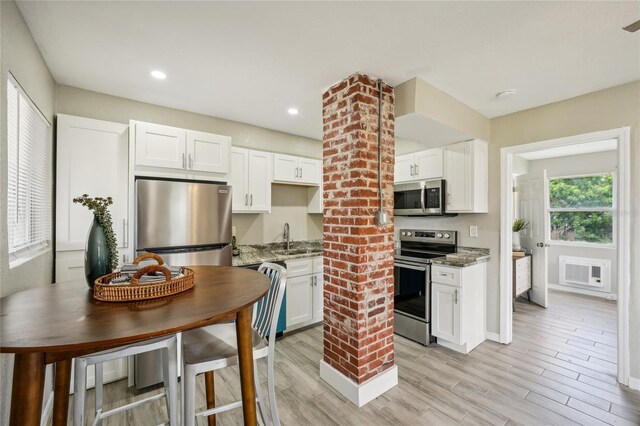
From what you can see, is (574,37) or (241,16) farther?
(574,37)

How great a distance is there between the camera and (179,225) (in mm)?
2451

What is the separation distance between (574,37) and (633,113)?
115 cm

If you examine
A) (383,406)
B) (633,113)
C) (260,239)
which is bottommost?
(383,406)

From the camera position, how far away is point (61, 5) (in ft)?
4.88

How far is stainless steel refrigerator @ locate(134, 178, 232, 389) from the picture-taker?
7.52 feet

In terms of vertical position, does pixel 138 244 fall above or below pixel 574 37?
below

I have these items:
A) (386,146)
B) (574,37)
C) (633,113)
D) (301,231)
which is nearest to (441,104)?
(386,146)

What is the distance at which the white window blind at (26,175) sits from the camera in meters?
1.50

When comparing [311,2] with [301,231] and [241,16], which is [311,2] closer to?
[241,16]

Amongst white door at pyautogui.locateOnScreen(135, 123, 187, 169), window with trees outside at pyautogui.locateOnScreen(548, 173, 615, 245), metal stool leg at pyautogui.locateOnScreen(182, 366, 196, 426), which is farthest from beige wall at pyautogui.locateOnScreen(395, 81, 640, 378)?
metal stool leg at pyautogui.locateOnScreen(182, 366, 196, 426)

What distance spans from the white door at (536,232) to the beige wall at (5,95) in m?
5.68

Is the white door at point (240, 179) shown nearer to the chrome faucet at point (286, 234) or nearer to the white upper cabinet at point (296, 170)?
the white upper cabinet at point (296, 170)

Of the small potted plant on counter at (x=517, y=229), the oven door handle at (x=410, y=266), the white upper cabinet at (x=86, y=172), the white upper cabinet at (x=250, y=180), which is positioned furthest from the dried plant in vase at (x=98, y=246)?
the small potted plant on counter at (x=517, y=229)

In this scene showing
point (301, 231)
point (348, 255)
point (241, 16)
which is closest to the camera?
point (241, 16)
